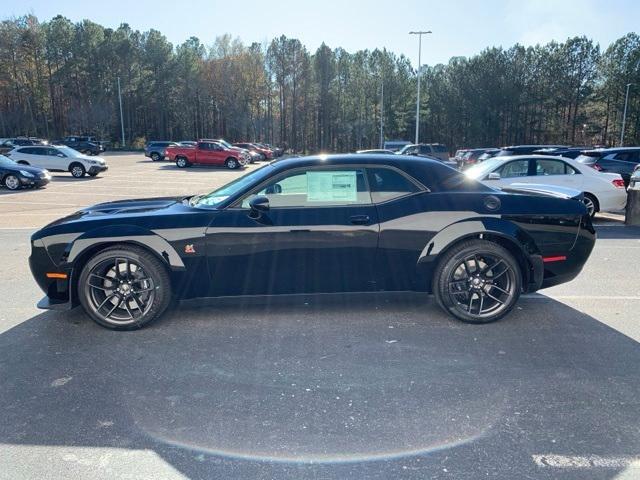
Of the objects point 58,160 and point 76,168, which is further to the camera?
point 58,160

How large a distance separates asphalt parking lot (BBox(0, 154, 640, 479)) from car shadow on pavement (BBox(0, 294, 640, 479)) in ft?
0.04

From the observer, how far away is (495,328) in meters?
4.32

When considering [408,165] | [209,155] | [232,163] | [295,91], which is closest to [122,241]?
[408,165]

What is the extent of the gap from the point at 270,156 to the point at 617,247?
42.7 meters

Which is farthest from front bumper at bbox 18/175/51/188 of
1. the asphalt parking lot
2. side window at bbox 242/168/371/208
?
side window at bbox 242/168/371/208

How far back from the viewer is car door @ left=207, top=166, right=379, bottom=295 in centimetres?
418

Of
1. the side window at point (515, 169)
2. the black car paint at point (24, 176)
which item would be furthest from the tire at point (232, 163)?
the side window at point (515, 169)

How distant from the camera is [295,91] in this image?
74438 millimetres

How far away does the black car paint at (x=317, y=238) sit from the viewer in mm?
4180

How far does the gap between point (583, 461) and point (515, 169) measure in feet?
28.8

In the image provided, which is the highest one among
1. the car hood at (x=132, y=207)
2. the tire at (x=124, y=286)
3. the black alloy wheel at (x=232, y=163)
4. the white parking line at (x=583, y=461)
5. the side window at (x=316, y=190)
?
the black alloy wheel at (x=232, y=163)

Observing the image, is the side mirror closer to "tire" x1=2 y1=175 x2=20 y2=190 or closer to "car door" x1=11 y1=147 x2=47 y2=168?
"tire" x1=2 y1=175 x2=20 y2=190

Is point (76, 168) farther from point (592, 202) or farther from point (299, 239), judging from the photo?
point (299, 239)

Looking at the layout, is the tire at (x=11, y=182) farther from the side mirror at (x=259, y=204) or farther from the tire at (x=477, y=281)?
the tire at (x=477, y=281)
